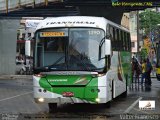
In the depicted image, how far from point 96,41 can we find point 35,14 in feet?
90.0

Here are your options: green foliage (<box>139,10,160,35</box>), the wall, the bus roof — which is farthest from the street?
green foliage (<box>139,10,160,35</box>)

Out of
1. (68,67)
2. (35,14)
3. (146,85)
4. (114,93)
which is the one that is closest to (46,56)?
(68,67)

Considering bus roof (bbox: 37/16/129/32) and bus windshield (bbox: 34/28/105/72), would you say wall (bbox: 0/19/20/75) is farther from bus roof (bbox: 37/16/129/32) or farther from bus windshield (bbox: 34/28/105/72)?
bus windshield (bbox: 34/28/105/72)

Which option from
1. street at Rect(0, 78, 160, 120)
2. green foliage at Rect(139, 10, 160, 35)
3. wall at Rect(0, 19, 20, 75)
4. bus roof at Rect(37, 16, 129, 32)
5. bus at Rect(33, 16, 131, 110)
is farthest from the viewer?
green foliage at Rect(139, 10, 160, 35)

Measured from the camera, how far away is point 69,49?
1645cm

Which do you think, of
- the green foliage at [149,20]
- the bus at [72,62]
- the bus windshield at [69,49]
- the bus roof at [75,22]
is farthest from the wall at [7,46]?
the green foliage at [149,20]

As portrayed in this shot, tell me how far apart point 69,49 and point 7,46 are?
31.3 metres

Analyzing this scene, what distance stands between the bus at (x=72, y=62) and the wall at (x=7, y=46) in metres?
29.9

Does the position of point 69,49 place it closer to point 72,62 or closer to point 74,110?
point 72,62

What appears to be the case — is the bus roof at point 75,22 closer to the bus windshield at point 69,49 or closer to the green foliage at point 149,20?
the bus windshield at point 69,49

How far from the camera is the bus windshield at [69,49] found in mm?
16281

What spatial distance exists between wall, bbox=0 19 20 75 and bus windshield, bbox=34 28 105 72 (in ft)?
98.9

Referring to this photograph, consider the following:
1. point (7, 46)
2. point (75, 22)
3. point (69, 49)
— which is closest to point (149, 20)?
point (7, 46)

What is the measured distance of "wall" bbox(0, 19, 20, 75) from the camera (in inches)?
1827
